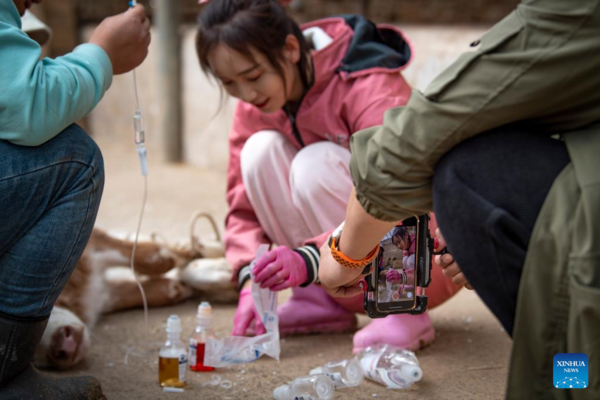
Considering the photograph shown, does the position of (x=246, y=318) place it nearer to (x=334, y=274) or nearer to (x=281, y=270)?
(x=281, y=270)

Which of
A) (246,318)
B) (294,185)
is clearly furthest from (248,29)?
(246,318)

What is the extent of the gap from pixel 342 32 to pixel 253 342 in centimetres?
96

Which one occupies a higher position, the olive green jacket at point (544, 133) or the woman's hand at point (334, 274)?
the olive green jacket at point (544, 133)

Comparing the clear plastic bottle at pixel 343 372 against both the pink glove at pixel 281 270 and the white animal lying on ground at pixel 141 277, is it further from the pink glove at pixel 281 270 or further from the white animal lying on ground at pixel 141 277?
the white animal lying on ground at pixel 141 277

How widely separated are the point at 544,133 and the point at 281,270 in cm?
89

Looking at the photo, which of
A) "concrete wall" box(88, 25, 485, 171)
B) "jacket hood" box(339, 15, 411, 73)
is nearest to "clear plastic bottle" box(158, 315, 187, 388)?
"jacket hood" box(339, 15, 411, 73)

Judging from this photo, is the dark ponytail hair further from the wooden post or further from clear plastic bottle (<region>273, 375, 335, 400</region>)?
the wooden post

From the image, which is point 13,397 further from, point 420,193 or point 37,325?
point 420,193

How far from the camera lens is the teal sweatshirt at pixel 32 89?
119 centimetres

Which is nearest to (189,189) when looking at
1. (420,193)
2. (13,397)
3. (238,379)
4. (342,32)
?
(342,32)

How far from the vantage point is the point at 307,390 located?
1.51 metres

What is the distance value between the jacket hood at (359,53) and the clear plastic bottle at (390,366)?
779 millimetres

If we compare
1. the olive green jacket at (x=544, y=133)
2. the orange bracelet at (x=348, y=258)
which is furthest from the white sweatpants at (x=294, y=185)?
the olive green jacket at (x=544, y=133)

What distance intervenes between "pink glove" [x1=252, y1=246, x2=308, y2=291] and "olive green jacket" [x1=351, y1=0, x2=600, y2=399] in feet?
2.51
